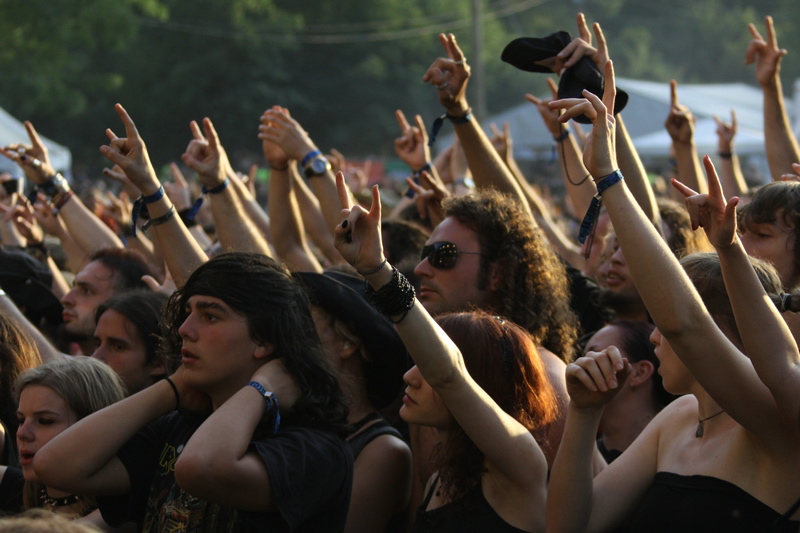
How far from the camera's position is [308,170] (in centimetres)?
511

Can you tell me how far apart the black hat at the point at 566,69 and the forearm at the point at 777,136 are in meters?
1.24


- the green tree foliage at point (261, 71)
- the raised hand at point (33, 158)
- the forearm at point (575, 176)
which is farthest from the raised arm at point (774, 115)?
the green tree foliage at point (261, 71)

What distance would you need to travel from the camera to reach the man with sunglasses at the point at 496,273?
392cm

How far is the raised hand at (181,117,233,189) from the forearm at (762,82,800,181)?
8.96ft

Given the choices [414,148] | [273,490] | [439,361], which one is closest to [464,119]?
[414,148]

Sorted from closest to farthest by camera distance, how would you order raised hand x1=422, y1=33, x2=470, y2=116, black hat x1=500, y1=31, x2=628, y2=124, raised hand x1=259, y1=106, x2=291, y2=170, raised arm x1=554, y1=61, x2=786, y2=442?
raised arm x1=554, y1=61, x2=786, y2=442
black hat x1=500, y1=31, x2=628, y2=124
raised hand x1=422, y1=33, x2=470, y2=116
raised hand x1=259, y1=106, x2=291, y2=170

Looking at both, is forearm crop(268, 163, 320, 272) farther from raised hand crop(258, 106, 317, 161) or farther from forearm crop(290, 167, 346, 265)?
forearm crop(290, 167, 346, 265)

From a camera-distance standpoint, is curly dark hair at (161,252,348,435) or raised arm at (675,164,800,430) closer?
raised arm at (675,164,800,430)

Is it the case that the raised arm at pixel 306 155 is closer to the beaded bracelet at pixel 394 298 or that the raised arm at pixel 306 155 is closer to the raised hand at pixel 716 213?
the beaded bracelet at pixel 394 298

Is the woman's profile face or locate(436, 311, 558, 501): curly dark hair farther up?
locate(436, 311, 558, 501): curly dark hair

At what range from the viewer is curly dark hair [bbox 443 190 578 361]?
3.90 metres

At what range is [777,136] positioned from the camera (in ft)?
16.8

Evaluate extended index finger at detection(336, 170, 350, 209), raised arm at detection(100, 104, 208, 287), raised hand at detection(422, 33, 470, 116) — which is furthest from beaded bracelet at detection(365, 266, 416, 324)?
raised hand at detection(422, 33, 470, 116)

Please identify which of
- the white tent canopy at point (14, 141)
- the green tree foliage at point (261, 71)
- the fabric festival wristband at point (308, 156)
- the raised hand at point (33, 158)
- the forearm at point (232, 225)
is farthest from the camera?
the green tree foliage at point (261, 71)
